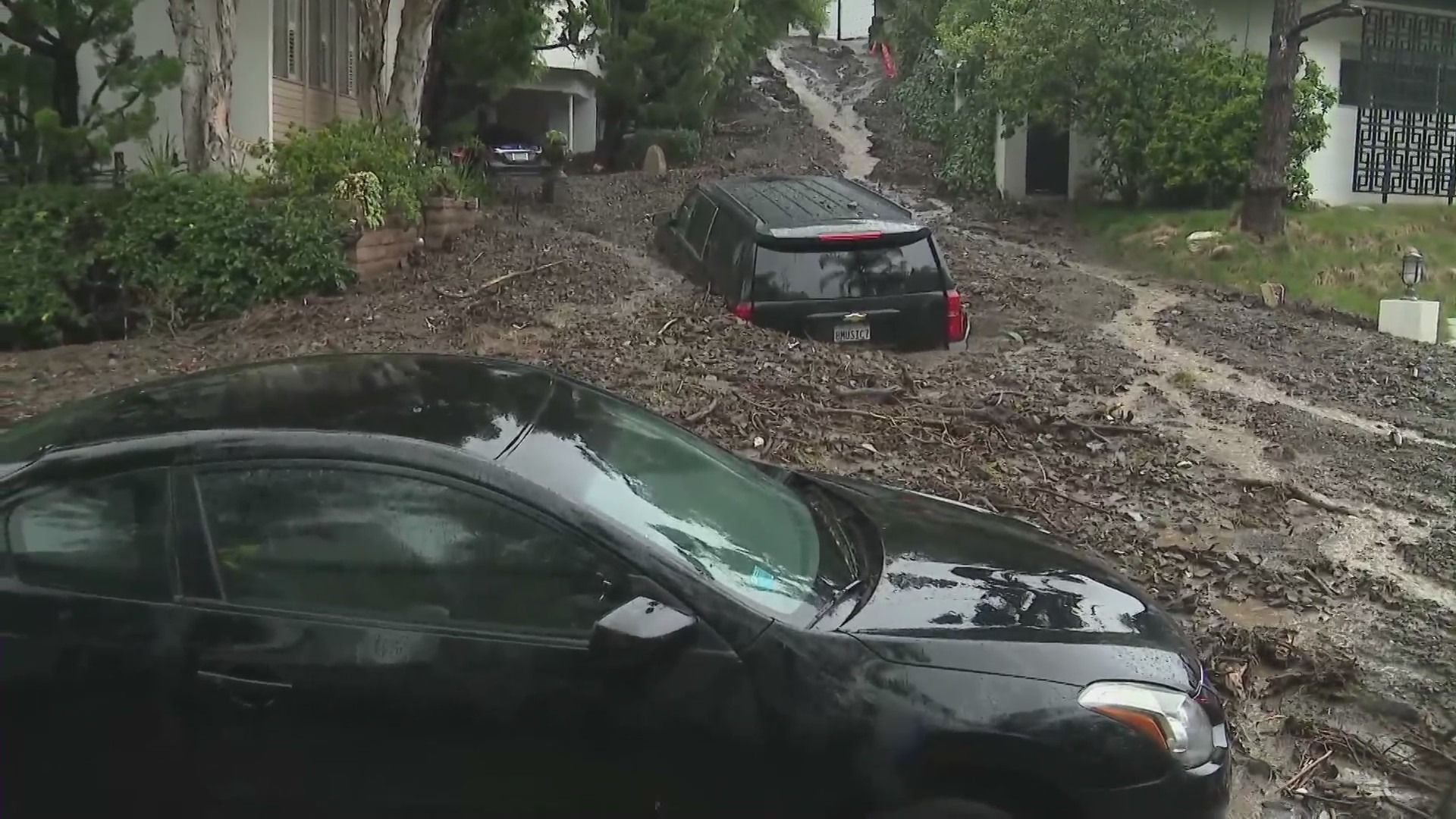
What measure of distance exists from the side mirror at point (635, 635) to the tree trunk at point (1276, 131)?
15.3 m

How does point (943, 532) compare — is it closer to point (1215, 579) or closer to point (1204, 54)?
point (1215, 579)

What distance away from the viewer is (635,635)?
2.87 m

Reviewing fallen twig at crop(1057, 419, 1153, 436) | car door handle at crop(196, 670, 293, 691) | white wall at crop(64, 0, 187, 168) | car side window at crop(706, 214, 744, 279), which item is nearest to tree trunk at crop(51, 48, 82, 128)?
white wall at crop(64, 0, 187, 168)

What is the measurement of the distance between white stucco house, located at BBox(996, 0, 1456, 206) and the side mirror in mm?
18263

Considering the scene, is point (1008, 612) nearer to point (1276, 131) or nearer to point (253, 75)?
point (253, 75)

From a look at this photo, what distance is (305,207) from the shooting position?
33.9 ft

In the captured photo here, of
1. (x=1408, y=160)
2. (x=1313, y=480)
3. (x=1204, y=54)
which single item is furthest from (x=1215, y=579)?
(x=1408, y=160)

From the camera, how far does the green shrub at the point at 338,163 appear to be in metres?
10.8

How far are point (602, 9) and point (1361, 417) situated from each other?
1039 centimetres

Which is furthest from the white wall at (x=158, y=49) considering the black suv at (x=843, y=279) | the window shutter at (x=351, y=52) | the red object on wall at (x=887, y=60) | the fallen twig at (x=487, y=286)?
the red object on wall at (x=887, y=60)

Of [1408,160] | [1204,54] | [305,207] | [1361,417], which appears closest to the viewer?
[1361,417]

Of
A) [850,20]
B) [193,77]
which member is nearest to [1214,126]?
[193,77]

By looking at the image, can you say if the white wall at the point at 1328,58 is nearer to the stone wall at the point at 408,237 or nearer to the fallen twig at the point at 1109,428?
the stone wall at the point at 408,237

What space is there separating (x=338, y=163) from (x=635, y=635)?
9.00 metres
